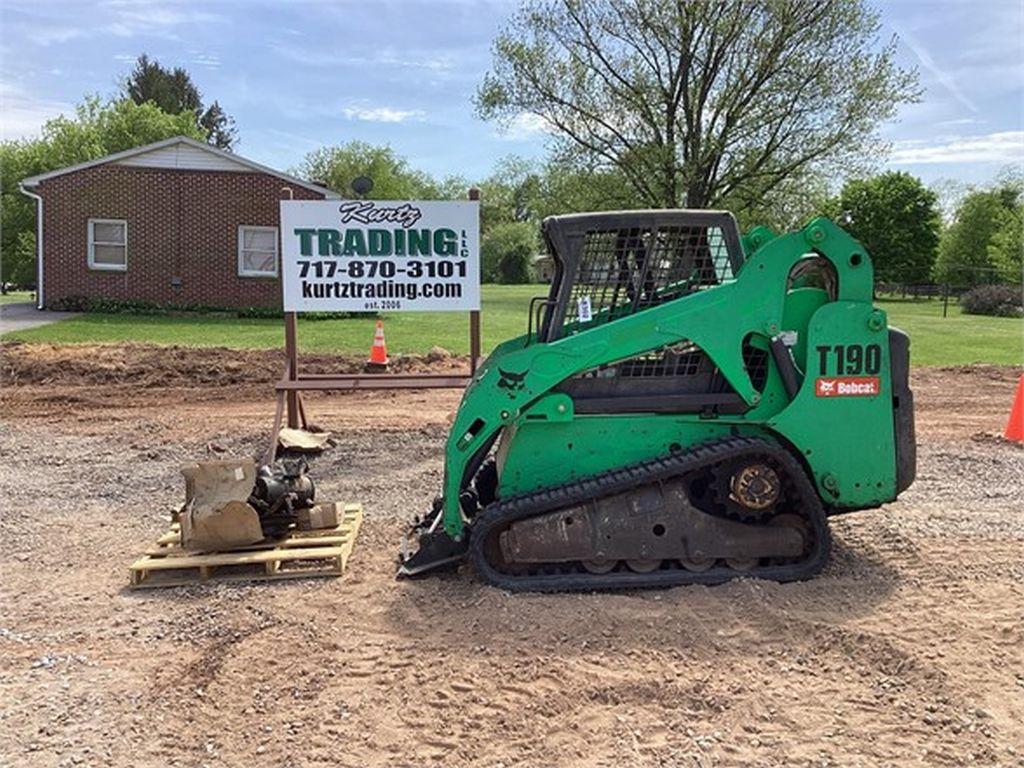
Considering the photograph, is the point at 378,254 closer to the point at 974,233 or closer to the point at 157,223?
the point at 157,223

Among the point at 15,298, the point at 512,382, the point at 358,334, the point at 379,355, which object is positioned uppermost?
the point at 15,298

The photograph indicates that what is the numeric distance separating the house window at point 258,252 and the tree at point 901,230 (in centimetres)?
4458

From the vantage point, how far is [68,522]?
20.7 ft

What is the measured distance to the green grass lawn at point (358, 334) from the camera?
55.9ft

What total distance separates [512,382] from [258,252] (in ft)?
71.6

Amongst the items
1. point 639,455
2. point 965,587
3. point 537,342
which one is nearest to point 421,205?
point 537,342

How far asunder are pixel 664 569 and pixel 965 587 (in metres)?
1.69

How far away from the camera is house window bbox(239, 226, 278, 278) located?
81.5ft

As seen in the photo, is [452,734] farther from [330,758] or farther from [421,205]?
[421,205]

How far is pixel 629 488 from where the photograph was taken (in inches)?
→ 187

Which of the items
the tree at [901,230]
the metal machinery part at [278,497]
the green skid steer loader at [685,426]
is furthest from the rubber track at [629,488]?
the tree at [901,230]

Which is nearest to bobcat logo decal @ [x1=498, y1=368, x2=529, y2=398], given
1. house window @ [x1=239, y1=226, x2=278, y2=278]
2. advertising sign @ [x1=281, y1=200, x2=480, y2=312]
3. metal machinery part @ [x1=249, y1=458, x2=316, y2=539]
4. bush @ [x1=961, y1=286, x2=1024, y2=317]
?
metal machinery part @ [x1=249, y1=458, x2=316, y2=539]

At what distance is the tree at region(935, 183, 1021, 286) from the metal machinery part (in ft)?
188

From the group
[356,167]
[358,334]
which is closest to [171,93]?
[356,167]
